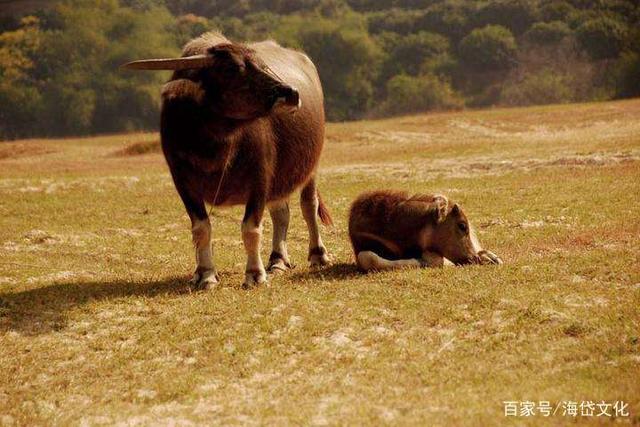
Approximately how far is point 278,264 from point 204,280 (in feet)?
4.89

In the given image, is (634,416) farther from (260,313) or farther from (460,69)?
(460,69)

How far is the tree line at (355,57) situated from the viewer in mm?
49562

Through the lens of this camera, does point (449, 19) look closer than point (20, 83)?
No

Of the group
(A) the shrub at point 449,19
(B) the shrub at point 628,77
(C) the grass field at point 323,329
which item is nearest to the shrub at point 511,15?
(A) the shrub at point 449,19

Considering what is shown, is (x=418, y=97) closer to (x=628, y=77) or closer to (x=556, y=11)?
(x=556, y=11)

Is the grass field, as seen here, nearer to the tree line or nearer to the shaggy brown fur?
the shaggy brown fur

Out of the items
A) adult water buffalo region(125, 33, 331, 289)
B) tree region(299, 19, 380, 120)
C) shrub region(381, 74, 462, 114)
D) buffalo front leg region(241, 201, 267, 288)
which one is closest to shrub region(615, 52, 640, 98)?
shrub region(381, 74, 462, 114)

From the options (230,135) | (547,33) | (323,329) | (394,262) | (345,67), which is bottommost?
(345,67)

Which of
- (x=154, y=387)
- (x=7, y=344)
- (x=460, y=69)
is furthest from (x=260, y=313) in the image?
(x=460, y=69)

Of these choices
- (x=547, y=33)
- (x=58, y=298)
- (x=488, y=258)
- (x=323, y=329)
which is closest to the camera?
(x=323, y=329)

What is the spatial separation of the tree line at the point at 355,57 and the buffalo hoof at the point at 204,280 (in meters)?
40.5

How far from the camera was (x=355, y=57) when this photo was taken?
55.3m

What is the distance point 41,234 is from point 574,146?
16.3m

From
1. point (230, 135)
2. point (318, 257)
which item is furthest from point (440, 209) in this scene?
point (230, 135)
